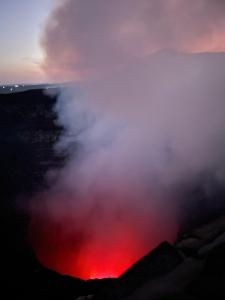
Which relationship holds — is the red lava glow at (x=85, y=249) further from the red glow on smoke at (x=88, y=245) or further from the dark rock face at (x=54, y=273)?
the dark rock face at (x=54, y=273)

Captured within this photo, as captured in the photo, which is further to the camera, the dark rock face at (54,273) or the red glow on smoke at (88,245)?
the red glow on smoke at (88,245)

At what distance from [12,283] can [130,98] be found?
6.04 meters

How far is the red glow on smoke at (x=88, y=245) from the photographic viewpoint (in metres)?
11.0

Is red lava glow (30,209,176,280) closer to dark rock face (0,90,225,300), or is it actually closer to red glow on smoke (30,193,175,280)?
red glow on smoke (30,193,175,280)

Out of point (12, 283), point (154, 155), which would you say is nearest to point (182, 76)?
point (154, 155)

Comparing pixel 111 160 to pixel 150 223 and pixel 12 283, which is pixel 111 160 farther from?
pixel 12 283

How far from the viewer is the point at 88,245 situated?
11477 millimetres

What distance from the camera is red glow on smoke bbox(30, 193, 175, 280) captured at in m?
11.0

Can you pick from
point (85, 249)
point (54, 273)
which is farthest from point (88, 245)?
point (54, 273)

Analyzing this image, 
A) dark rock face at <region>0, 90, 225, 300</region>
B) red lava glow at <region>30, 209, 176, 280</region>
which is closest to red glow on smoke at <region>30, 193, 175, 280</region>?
red lava glow at <region>30, 209, 176, 280</region>

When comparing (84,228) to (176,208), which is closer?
(176,208)

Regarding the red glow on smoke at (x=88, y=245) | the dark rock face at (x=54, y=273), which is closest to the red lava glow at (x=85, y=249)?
the red glow on smoke at (x=88, y=245)

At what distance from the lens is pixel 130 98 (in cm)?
1175

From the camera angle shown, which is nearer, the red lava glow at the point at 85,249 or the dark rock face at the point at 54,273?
the dark rock face at the point at 54,273
